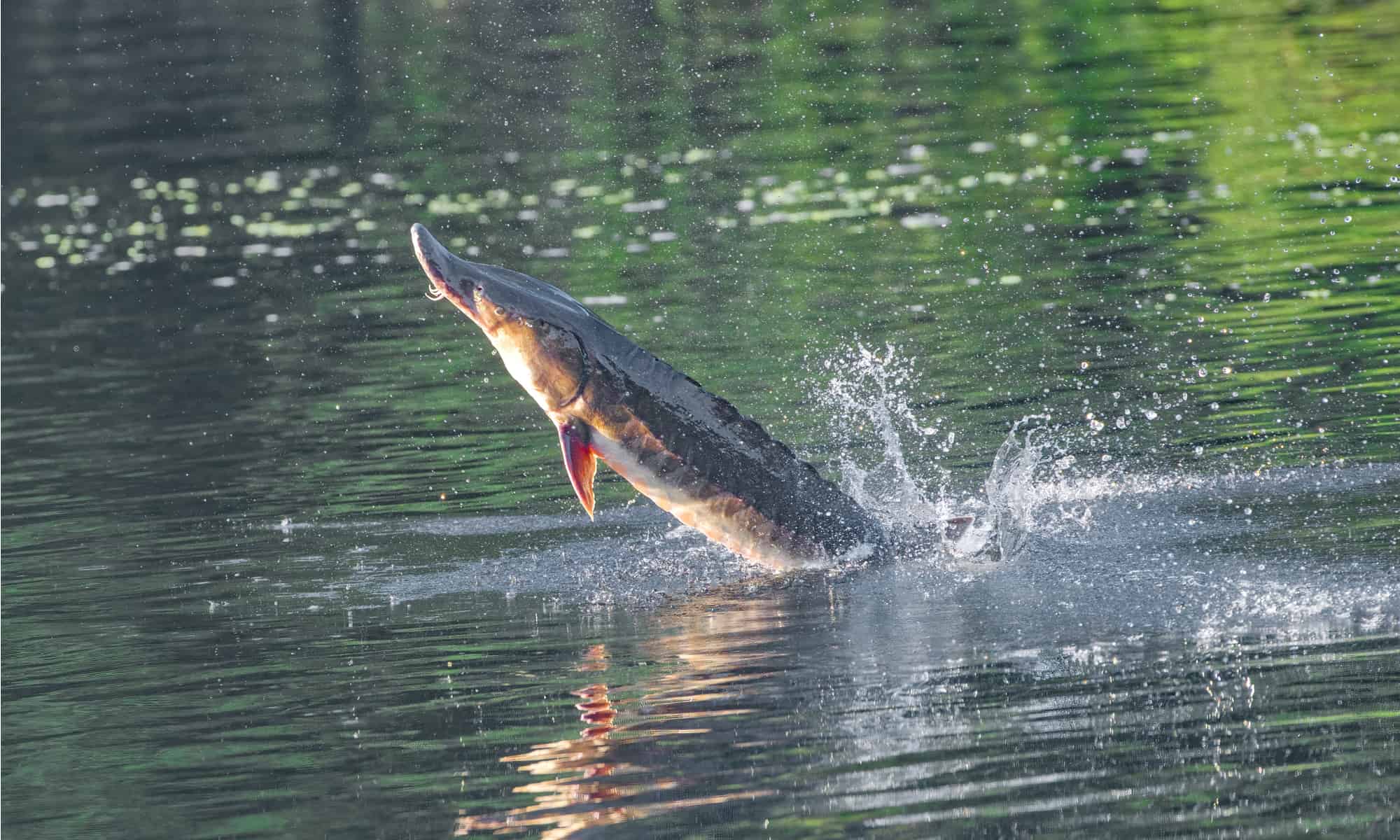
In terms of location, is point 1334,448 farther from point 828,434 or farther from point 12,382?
point 12,382

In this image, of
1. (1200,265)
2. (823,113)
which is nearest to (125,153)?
(823,113)

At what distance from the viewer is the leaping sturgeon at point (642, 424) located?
1274 cm

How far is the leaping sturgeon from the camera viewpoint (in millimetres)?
12742

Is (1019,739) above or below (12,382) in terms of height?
below

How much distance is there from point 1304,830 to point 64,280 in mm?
26097

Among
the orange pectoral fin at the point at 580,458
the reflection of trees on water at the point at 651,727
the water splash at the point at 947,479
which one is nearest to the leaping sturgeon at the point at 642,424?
the orange pectoral fin at the point at 580,458

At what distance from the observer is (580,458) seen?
502 inches

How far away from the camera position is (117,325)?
2702cm

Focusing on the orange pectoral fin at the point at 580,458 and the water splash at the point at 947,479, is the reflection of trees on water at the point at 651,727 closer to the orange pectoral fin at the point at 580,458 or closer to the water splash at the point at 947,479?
the orange pectoral fin at the point at 580,458

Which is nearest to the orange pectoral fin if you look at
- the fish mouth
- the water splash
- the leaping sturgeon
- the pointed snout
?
the leaping sturgeon

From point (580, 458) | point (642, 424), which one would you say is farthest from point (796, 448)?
point (580, 458)

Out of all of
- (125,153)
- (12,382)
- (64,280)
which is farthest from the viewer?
(125,153)

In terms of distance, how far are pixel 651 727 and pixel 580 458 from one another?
9.94 feet

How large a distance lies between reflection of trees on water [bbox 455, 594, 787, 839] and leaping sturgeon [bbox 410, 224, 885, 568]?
0.66m
